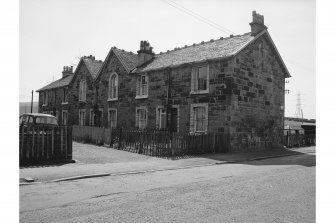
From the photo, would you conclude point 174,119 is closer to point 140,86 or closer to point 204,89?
point 204,89

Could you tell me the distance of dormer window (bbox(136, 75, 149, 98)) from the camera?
23.6 meters

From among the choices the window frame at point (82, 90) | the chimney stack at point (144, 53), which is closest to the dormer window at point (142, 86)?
the chimney stack at point (144, 53)

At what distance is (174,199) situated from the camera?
6445 mm

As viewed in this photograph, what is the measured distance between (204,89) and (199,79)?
79 cm

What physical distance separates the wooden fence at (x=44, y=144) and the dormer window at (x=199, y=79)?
995 cm

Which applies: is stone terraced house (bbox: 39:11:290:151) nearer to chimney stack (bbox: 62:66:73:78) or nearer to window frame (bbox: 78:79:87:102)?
window frame (bbox: 78:79:87:102)

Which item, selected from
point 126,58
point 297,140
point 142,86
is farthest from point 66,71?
point 297,140

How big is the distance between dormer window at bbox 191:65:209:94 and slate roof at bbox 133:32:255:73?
686 mm

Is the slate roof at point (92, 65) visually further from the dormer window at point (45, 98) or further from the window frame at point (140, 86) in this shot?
the dormer window at point (45, 98)

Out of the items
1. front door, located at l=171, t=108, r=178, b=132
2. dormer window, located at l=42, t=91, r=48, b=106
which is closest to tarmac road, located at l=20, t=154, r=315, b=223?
front door, located at l=171, t=108, r=178, b=132

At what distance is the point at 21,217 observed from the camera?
5.23m

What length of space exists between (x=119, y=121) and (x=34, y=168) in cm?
1494

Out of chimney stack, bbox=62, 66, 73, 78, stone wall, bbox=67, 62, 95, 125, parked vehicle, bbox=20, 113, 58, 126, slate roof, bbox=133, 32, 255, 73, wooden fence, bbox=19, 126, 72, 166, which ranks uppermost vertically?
chimney stack, bbox=62, 66, 73, 78

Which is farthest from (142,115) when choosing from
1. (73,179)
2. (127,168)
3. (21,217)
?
(21,217)
